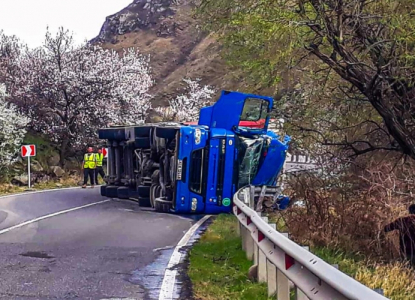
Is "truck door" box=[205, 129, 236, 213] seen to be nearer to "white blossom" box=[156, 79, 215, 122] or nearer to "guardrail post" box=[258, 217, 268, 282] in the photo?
"guardrail post" box=[258, 217, 268, 282]

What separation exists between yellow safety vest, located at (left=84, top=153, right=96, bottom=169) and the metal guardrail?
17181 mm

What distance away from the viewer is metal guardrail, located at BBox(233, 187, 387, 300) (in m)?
3.72

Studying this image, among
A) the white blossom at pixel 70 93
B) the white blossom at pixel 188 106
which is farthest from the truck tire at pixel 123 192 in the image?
the white blossom at pixel 188 106

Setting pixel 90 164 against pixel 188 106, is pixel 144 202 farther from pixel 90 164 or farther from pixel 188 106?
pixel 188 106

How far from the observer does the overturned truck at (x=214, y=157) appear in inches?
561

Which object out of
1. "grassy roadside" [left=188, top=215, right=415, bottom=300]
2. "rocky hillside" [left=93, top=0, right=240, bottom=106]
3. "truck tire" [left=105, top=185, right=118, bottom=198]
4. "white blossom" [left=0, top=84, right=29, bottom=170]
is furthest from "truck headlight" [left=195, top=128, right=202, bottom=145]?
"rocky hillside" [left=93, top=0, right=240, bottom=106]

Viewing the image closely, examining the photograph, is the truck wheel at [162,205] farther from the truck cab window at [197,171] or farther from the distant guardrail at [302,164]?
the distant guardrail at [302,164]

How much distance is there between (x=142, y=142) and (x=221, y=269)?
8908 mm

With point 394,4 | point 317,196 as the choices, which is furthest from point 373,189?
point 394,4

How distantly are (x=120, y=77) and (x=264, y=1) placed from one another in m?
24.1

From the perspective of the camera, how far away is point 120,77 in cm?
3181

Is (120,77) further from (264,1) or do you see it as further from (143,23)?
(143,23)

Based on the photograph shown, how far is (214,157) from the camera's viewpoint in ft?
47.2

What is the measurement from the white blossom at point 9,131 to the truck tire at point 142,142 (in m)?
11.2
